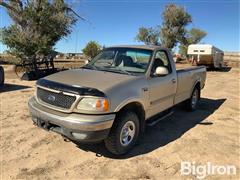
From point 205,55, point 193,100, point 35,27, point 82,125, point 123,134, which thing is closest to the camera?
point 82,125

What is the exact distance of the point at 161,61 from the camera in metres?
5.75

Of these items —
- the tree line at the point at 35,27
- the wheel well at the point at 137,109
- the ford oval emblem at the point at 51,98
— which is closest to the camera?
the ford oval emblem at the point at 51,98

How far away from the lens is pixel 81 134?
3852mm

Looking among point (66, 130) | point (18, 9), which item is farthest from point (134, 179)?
point (18, 9)

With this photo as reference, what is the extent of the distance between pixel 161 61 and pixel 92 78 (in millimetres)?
1922

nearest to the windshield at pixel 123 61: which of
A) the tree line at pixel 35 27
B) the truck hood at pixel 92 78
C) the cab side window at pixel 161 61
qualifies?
the cab side window at pixel 161 61

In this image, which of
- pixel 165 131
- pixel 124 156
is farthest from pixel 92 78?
pixel 165 131

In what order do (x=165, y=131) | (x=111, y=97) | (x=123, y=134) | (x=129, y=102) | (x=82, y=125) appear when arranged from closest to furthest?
(x=82, y=125), (x=111, y=97), (x=129, y=102), (x=123, y=134), (x=165, y=131)

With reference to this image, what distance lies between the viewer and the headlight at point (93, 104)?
12.7 feet

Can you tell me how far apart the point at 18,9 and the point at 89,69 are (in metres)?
15.8

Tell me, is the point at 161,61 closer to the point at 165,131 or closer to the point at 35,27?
the point at 165,131

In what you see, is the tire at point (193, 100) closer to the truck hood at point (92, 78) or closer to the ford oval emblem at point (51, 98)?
the truck hood at point (92, 78)

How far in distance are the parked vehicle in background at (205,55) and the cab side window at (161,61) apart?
788 inches

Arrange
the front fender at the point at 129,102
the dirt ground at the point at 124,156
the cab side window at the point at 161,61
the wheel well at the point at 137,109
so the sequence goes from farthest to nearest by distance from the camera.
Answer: the cab side window at the point at 161,61 < the wheel well at the point at 137,109 < the front fender at the point at 129,102 < the dirt ground at the point at 124,156
